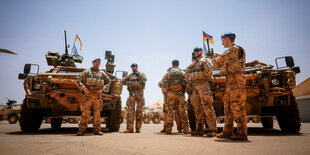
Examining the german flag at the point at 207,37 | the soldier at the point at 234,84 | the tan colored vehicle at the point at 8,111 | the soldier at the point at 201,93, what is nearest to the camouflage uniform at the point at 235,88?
the soldier at the point at 234,84

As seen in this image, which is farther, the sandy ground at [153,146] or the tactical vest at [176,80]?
the tactical vest at [176,80]

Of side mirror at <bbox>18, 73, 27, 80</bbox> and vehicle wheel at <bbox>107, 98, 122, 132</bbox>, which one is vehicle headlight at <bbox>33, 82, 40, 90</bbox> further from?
vehicle wheel at <bbox>107, 98, 122, 132</bbox>

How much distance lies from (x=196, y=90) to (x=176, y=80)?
2.25 ft

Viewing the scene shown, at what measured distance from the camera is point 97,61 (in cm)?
446

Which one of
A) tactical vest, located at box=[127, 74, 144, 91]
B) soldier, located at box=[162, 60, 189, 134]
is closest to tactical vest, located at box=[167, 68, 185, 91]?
soldier, located at box=[162, 60, 189, 134]

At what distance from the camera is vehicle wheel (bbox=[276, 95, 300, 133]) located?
4117mm

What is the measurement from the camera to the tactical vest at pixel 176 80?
4.45 metres

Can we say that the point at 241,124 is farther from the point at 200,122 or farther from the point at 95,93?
the point at 95,93

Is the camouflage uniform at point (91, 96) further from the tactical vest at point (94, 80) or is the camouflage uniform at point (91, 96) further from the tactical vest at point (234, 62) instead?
the tactical vest at point (234, 62)

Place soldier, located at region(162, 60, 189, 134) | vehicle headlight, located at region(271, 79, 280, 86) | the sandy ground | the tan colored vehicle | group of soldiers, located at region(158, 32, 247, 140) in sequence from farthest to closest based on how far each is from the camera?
the tan colored vehicle < soldier, located at region(162, 60, 189, 134) < vehicle headlight, located at region(271, 79, 280, 86) < group of soldiers, located at region(158, 32, 247, 140) < the sandy ground

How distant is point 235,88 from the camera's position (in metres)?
3.05

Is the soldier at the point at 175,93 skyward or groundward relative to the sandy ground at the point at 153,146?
skyward

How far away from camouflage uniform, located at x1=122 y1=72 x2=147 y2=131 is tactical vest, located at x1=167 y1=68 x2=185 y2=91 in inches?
42.6

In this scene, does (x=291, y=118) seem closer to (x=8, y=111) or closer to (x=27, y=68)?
(x=27, y=68)
